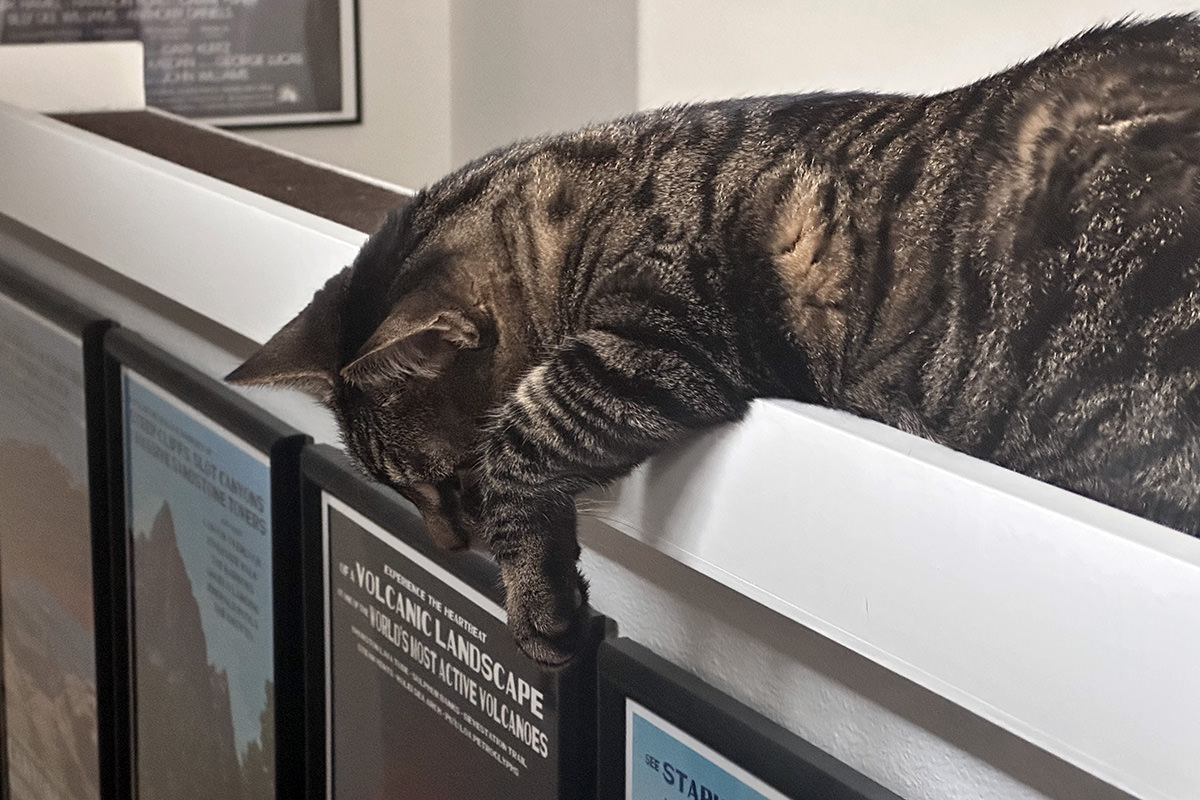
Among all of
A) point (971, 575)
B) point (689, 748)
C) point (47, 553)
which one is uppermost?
point (971, 575)

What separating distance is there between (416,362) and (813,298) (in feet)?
0.70

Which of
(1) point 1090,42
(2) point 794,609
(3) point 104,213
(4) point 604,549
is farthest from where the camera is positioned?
(3) point 104,213

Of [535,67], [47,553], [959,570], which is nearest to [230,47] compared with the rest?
[535,67]

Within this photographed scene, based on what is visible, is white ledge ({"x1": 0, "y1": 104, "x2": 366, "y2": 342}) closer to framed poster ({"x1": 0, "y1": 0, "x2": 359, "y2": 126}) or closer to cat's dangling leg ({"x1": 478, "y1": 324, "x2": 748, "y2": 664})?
cat's dangling leg ({"x1": 478, "y1": 324, "x2": 748, "y2": 664})

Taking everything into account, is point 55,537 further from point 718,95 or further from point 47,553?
point 718,95

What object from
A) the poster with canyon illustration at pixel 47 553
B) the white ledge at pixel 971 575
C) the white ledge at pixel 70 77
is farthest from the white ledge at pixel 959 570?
the white ledge at pixel 70 77

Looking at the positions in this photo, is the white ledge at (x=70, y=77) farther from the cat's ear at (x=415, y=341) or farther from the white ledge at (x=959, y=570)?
the white ledge at (x=959, y=570)

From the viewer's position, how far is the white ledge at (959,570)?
1.34ft

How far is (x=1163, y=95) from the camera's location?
614 mm

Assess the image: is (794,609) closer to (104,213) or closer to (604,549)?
(604,549)

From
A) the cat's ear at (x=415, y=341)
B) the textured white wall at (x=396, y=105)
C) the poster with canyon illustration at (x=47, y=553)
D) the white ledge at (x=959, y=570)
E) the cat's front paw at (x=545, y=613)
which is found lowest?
the poster with canyon illustration at (x=47, y=553)

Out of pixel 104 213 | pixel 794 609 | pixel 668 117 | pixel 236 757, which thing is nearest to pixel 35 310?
pixel 104 213

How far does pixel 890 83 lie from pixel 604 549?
2.75 feet

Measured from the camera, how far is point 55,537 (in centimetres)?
140
